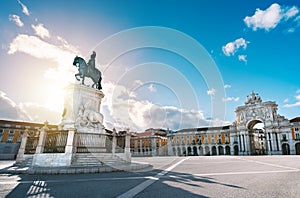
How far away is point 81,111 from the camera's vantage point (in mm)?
12641

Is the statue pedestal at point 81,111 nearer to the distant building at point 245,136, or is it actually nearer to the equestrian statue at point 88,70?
the equestrian statue at point 88,70

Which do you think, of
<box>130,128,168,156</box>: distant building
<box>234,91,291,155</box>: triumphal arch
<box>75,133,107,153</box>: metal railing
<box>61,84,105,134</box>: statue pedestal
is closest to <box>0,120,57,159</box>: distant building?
<box>61,84,105,134</box>: statue pedestal

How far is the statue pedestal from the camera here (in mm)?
12227

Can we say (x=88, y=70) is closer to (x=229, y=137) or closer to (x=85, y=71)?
(x=85, y=71)

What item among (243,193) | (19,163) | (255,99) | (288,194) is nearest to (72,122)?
(19,163)

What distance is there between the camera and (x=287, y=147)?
54.5 m

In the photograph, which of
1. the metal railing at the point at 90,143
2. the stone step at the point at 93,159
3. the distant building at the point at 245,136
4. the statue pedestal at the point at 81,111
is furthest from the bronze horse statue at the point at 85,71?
the distant building at the point at 245,136

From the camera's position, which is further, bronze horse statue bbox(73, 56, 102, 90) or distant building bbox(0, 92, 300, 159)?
distant building bbox(0, 92, 300, 159)

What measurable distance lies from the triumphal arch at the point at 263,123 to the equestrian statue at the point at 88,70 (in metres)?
54.8

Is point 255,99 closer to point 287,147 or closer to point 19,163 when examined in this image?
point 287,147

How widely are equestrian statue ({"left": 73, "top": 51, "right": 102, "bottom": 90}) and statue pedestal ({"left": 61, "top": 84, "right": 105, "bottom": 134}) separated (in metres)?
1.16

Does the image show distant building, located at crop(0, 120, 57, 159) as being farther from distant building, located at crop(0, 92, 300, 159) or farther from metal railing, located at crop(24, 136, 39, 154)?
metal railing, located at crop(24, 136, 39, 154)

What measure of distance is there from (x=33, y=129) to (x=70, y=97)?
132ft

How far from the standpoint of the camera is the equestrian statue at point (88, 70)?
14227mm
